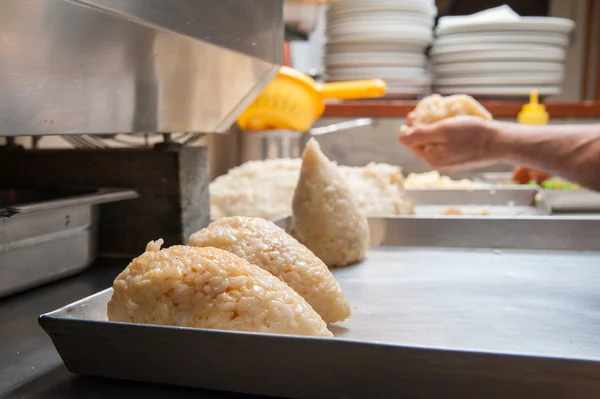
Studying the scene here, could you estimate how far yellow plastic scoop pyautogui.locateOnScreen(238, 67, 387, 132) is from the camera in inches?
76.3

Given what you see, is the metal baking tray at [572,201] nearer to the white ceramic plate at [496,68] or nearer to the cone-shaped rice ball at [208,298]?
the white ceramic plate at [496,68]

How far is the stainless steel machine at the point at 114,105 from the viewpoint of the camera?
2.24ft

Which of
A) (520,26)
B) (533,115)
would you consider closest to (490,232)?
(533,115)

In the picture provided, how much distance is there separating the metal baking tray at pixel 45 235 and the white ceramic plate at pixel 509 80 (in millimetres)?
2271

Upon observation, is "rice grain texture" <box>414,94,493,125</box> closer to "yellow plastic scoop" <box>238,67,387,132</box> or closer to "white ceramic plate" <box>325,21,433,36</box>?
"yellow plastic scoop" <box>238,67,387,132</box>

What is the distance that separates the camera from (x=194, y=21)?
0.90 metres

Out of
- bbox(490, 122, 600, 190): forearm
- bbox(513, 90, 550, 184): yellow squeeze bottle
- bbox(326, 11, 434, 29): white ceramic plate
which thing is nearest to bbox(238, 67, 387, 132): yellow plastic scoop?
bbox(490, 122, 600, 190): forearm

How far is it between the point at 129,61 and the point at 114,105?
7 cm

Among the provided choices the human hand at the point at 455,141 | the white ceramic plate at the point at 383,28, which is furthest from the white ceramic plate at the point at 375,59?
the human hand at the point at 455,141

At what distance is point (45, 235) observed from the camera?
992 millimetres

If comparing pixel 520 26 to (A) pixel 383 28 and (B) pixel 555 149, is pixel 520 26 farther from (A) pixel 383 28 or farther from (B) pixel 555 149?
(B) pixel 555 149

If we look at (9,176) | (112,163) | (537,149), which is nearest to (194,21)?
(112,163)

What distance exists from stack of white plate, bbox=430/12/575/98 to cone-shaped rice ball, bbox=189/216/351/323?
239cm

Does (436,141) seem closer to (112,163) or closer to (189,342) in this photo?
(112,163)
